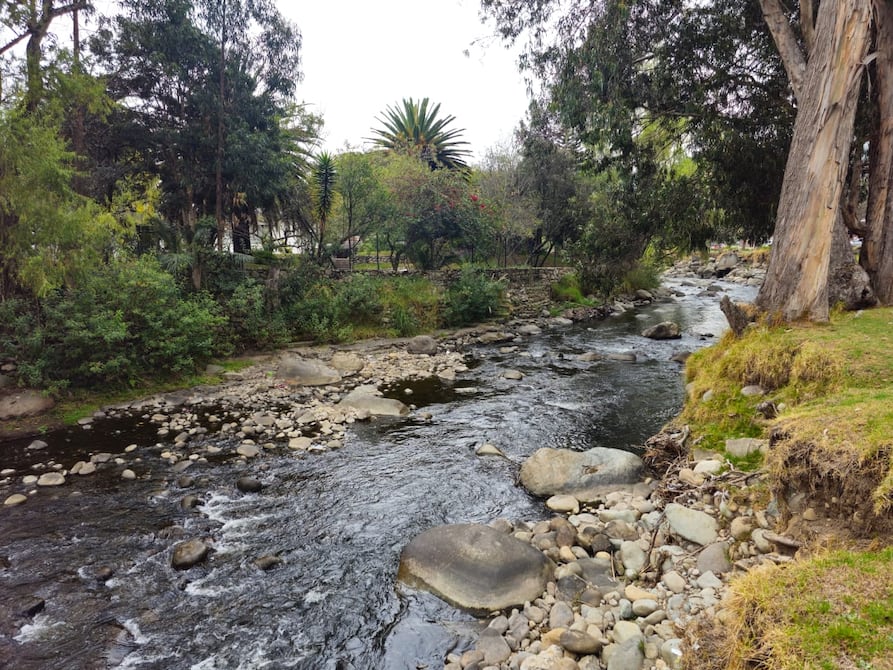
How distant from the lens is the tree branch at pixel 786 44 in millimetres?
8336

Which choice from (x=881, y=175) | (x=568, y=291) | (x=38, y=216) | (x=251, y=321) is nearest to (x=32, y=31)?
(x=38, y=216)

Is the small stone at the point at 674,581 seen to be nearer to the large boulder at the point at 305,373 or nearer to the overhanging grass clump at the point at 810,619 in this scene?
the overhanging grass clump at the point at 810,619

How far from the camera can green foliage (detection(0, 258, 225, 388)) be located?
362 inches

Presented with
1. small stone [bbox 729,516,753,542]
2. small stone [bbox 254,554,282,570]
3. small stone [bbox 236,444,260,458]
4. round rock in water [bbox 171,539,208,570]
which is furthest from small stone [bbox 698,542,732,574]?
small stone [bbox 236,444,260,458]

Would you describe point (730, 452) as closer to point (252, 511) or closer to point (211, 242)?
point (252, 511)

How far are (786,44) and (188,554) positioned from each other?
12151mm

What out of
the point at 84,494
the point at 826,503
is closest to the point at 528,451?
the point at 826,503

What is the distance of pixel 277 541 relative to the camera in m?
5.36

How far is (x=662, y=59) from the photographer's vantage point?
11.5 metres

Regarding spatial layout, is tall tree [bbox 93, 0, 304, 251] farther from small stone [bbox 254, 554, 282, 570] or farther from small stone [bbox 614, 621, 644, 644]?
small stone [bbox 614, 621, 644, 644]

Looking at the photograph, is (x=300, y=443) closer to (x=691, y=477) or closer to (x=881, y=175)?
(x=691, y=477)

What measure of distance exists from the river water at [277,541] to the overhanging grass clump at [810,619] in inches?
78.3

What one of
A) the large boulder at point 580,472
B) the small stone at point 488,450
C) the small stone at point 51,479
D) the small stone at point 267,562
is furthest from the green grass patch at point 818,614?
the small stone at point 51,479

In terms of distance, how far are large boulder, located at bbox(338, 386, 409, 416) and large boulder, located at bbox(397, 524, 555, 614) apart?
4.99 meters
